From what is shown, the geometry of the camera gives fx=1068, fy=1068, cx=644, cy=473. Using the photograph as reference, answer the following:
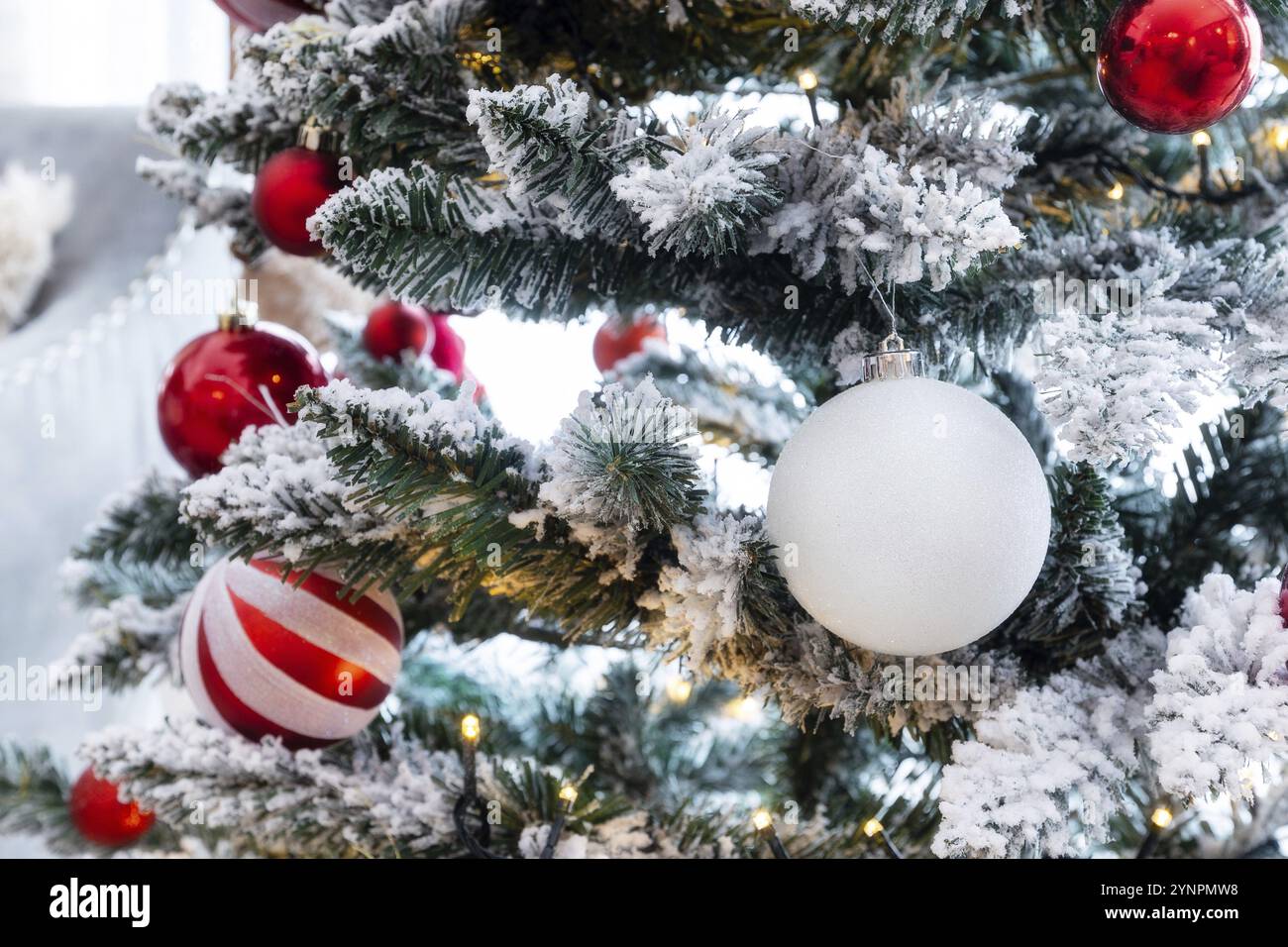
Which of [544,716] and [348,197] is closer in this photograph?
[348,197]

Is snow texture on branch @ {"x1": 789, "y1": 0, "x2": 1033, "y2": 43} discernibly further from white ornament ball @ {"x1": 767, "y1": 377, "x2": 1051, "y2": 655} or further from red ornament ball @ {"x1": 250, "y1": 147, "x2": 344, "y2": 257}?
red ornament ball @ {"x1": 250, "y1": 147, "x2": 344, "y2": 257}

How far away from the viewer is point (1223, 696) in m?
0.39

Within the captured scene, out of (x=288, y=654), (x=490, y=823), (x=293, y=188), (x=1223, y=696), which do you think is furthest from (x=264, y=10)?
(x=1223, y=696)

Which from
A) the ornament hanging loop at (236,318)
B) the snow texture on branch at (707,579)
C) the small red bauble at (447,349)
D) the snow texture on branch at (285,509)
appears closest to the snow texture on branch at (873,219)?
the snow texture on branch at (707,579)

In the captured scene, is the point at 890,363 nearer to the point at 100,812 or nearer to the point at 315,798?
the point at 315,798

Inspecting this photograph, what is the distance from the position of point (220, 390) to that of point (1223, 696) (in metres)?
0.53

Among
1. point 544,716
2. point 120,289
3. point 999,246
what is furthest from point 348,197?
point 120,289

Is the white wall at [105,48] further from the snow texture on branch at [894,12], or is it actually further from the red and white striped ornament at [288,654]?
the snow texture on branch at [894,12]

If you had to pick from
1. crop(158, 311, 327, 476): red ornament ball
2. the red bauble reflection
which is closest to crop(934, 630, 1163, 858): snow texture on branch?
crop(158, 311, 327, 476): red ornament ball

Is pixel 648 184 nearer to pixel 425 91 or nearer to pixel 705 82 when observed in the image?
pixel 425 91

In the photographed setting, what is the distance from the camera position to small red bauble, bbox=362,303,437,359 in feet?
2.77
